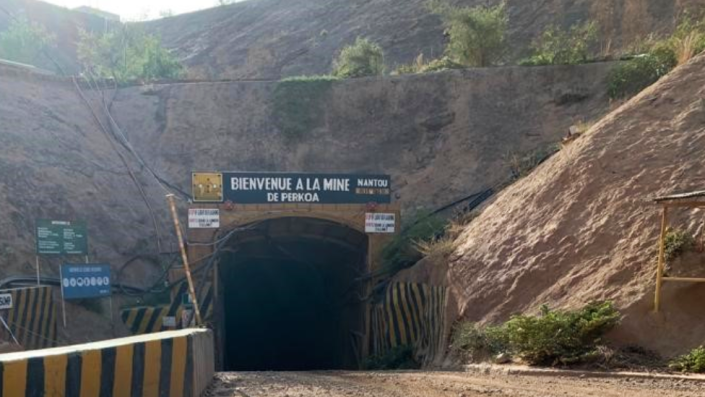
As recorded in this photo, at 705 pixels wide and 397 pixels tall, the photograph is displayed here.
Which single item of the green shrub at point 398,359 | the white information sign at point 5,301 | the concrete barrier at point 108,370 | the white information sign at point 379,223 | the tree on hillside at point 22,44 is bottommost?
the green shrub at point 398,359

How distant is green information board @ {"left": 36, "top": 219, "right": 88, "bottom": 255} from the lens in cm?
1683

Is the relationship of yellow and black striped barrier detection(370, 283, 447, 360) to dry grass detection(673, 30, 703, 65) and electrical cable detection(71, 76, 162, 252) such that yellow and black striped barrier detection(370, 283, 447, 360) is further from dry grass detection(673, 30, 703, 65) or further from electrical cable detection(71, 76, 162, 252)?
electrical cable detection(71, 76, 162, 252)

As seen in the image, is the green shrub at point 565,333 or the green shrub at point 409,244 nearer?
the green shrub at point 565,333

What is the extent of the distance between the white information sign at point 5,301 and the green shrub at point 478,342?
30.1ft

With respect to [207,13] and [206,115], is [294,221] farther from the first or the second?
[207,13]

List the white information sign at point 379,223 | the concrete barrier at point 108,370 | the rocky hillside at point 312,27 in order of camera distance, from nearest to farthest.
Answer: the concrete barrier at point 108,370 → the white information sign at point 379,223 → the rocky hillside at point 312,27

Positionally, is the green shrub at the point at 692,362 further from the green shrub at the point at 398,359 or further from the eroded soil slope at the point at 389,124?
the eroded soil slope at the point at 389,124

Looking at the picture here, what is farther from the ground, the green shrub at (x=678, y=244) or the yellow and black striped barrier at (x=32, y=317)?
the green shrub at (x=678, y=244)

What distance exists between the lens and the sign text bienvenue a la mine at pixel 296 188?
19641mm

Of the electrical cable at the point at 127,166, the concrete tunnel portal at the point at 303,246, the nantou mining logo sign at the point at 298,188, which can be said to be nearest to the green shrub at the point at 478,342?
the concrete tunnel portal at the point at 303,246

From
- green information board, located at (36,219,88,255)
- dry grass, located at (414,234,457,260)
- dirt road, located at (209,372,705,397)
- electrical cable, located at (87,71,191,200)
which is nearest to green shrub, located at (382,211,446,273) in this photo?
dry grass, located at (414,234,457,260)

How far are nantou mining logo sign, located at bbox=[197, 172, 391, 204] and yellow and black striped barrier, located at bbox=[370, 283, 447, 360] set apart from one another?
9.65 ft

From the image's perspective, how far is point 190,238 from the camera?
64.0 feet

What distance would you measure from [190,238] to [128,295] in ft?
8.88
